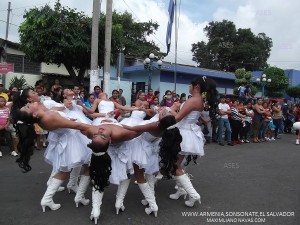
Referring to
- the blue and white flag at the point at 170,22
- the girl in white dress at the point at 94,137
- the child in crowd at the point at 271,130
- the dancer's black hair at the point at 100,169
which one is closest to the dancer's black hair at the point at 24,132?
the girl in white dress at the point at 94,137

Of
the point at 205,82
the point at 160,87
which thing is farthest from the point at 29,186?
the point at 160,87

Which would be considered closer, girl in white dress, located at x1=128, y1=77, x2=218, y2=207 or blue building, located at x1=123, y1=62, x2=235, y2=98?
girl in white dress, located at x1=128, y1=77, x2=218, y2=207

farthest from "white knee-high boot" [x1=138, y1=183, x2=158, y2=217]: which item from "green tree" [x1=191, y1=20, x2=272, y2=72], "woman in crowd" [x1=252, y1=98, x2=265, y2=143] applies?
"green tree" [x1=191, y1=20, x2=272, y2=72]

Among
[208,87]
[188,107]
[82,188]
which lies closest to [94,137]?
[82,188]

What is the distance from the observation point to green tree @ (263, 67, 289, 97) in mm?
30531

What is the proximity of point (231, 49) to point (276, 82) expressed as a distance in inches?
686

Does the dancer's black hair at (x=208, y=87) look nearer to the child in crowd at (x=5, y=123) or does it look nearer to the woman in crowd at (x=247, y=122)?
the child in crowd at (x=5, y=123)

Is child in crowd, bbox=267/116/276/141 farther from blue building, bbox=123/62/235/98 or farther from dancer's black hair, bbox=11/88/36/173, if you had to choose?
blue building, bbox=123/62/235/98

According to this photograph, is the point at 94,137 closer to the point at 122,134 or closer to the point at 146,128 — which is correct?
the point at 122,134

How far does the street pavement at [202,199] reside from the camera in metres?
4.21

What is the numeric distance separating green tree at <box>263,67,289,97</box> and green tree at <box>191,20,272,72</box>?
14.8 metres

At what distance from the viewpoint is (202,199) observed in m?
5.13

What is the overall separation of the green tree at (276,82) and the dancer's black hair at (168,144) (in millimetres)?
28571

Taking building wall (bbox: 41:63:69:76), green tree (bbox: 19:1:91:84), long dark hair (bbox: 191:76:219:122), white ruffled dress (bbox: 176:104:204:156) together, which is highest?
green tree (bbox: 19:1:91:84)
